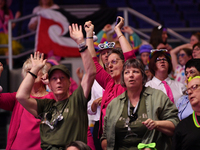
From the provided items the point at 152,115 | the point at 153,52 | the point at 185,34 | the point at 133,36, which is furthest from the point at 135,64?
the point at 185,34

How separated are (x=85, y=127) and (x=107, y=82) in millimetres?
893

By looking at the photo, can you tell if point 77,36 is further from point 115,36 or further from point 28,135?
point 115,36

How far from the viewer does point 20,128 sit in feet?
11.6

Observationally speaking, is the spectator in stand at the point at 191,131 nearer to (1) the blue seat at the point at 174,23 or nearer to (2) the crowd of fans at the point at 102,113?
(2) the crowd of fans at the point at 102,113

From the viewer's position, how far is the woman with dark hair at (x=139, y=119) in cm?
287

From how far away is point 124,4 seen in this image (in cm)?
1028

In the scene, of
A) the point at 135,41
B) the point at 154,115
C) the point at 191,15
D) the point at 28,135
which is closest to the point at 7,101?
the point at 28,135

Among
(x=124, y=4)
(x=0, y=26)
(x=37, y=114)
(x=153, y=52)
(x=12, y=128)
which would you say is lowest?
(x=12, y=128)

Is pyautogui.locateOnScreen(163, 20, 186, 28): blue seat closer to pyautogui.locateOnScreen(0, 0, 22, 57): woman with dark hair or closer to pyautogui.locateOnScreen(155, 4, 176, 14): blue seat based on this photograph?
pyautogui.locateOnScreen(155, 4, 176, 14): blue seat

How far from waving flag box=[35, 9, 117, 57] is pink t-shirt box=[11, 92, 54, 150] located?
2910 mm

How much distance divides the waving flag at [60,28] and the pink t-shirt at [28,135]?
9.55 feet

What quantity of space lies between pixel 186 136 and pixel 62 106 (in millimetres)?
1130

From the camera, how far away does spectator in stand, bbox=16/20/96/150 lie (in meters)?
2.94

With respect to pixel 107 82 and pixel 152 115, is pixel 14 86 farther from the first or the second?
pixel 152 115
